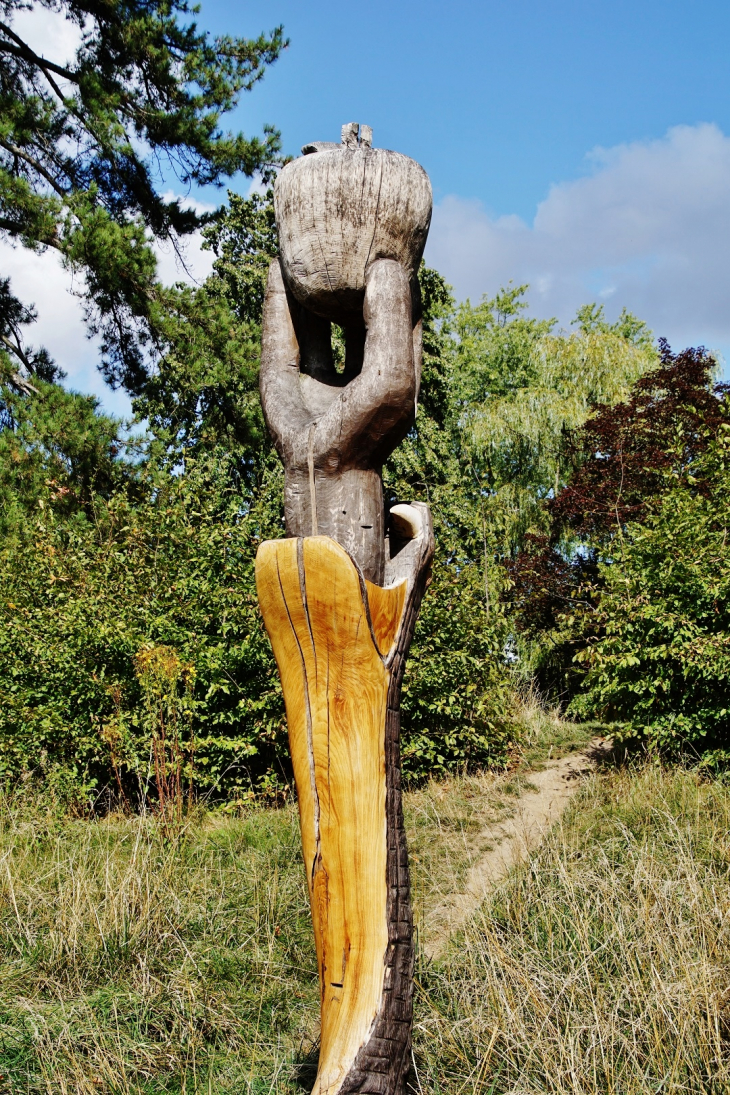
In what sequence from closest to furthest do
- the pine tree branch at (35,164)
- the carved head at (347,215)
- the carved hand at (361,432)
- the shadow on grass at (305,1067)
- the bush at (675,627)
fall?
the carved hand at (361,432), the carved head at (347,215), the shadow on grass at (305,1067), the bush at (675,627), the pine tree branch at (35,164)

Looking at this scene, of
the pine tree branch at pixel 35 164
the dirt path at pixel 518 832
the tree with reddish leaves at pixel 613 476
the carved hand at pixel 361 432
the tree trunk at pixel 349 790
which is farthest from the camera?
the tree with reddish leaves at pixel 613 476

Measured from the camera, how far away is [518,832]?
6152 millimetres

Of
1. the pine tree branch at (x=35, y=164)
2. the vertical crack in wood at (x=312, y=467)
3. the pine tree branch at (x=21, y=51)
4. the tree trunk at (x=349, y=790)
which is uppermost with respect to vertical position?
the pine tree branch at (x=21, y=51)

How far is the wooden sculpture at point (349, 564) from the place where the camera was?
2.34 metres

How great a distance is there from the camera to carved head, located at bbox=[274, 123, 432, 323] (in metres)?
2.74

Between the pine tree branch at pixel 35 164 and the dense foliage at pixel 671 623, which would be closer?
the dense foliage at pixel 671 623

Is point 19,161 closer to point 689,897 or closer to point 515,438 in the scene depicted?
point 515,438

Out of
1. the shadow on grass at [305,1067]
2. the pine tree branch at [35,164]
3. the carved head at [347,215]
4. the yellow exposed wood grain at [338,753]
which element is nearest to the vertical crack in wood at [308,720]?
the yellow exposed wood grain at [338,753]

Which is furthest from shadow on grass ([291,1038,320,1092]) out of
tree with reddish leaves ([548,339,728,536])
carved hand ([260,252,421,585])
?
tree with reddish leaves ([548,339,728,536])

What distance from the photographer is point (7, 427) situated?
32.8 ft

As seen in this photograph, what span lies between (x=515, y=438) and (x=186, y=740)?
11053 mm

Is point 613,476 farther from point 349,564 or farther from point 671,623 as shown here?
point 349,564

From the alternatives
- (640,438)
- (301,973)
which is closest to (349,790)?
(301,973)

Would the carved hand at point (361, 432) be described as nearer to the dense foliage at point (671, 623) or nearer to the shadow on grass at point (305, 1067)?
the shadow on grass at point (305, 1067)
